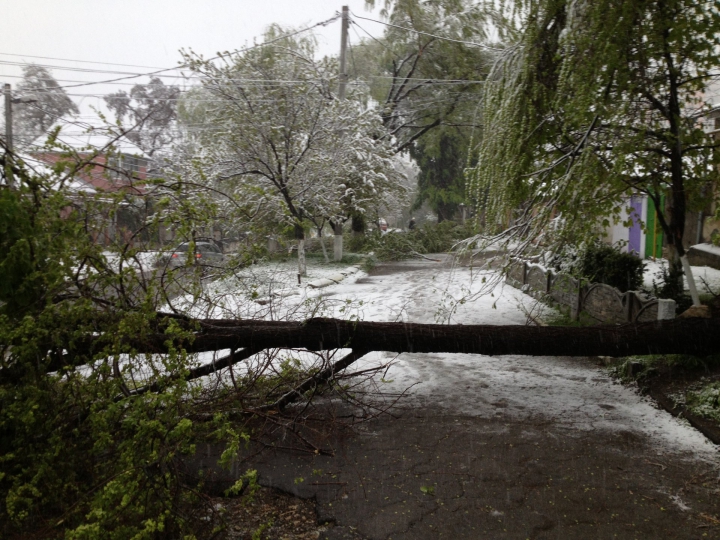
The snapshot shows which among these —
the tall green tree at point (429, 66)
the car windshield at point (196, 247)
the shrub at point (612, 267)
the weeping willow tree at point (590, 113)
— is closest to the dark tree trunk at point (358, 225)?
the tall green tree at point (429, 66)

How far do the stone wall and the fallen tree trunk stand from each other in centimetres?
54

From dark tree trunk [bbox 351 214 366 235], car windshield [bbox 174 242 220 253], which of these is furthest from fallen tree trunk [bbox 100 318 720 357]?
dark tree trunk [bbox 351 214 366 235]

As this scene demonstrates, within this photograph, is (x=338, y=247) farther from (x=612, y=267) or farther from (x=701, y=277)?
(x=701, y=277)

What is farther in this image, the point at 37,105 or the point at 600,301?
the point at 37,105

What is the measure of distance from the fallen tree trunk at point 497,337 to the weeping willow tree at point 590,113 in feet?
1.88

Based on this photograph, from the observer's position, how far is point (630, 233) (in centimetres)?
1623

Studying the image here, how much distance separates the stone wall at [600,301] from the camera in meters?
6.75

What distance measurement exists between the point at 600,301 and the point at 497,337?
3.23 metres

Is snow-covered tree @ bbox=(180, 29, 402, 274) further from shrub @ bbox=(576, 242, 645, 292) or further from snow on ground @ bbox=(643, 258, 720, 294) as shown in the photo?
snow on ground @ bbox=(643, 258, 720, 294)

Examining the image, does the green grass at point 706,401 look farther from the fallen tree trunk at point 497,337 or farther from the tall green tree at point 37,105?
the tall green tree at point 37,105

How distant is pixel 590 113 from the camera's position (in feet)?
19.2

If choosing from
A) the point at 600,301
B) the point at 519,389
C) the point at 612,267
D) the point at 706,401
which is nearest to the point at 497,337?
the point at 519,389

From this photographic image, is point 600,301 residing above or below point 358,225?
below

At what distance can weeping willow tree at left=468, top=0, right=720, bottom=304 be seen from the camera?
5523mm
